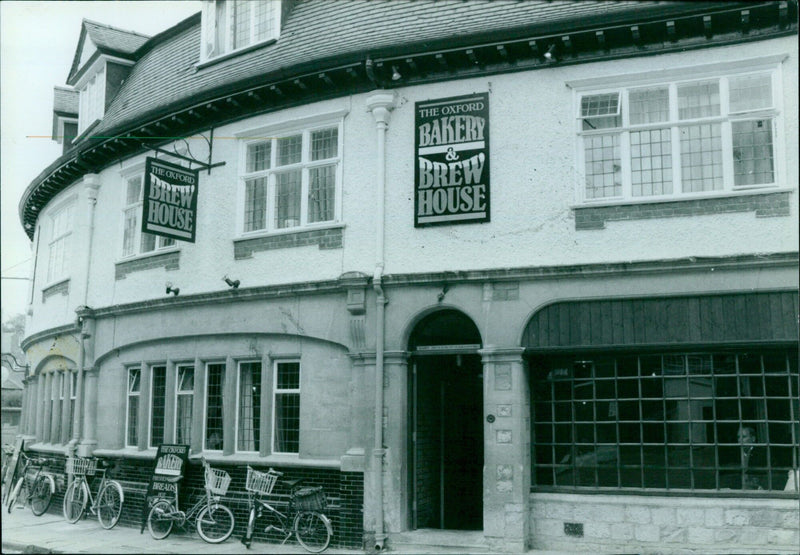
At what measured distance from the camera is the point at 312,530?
43.2ft

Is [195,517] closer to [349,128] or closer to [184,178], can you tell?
[184,178]

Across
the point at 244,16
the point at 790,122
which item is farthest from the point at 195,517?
the point at 790,122

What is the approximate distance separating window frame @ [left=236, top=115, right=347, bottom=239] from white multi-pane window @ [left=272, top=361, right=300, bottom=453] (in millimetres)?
2478

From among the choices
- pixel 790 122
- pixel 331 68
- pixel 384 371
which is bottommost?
pixel 384 371

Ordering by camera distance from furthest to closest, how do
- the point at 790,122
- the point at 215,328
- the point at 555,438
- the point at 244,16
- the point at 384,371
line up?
the point at 244,16 → the point at 215,328 → the point at 384,371 → the point at 555,438 → the point at 790,122

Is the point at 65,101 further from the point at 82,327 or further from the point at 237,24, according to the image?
the point at 237,24

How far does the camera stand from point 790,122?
11.8 meters

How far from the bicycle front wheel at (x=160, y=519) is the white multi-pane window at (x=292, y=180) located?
5.12 m

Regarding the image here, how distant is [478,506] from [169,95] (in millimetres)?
10447

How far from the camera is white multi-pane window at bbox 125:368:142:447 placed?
17.5 meters

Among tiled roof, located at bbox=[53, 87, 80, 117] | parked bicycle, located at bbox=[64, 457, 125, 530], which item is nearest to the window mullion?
parked bicycle, located at bbox=[64, 457, 125, 530]

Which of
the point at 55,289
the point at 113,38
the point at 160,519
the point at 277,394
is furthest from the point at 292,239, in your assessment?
the point at 113,38

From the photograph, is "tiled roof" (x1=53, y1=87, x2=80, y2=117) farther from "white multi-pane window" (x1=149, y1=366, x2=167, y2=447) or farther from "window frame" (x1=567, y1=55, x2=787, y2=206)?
"window frame" (x1=567, y1=55, x2=787, y2=206)

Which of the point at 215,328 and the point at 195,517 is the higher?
the point at 215,328
